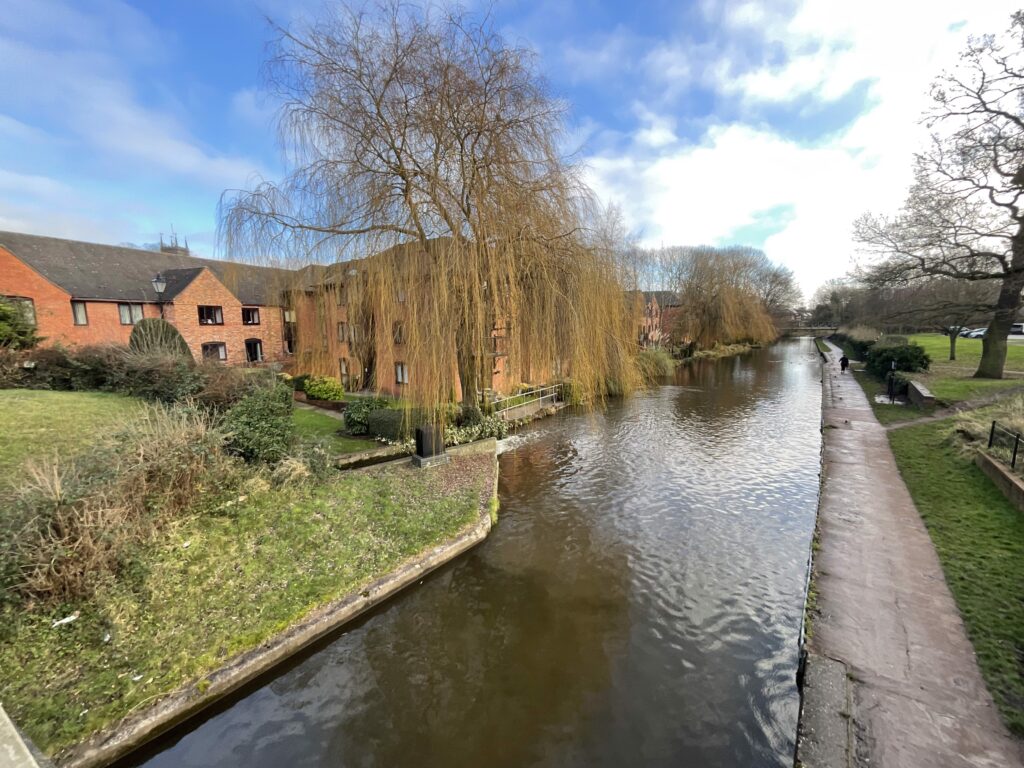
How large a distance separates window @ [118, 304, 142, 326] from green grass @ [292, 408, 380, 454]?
13.8 m

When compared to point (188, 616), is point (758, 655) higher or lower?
lower

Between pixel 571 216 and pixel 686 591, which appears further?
pixel 571 216

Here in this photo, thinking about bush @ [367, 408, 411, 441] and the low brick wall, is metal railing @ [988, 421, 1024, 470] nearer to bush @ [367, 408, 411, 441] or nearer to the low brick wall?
the low brick wall

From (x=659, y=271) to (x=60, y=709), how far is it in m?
40.6

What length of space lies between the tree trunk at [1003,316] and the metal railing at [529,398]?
16.9 m

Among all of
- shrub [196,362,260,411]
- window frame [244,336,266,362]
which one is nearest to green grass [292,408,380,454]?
shrub [196,362,260,411]

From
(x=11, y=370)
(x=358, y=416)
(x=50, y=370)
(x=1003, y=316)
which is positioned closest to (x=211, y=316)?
(x=50, y=370)

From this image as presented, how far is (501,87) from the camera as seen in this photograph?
869 centimetres

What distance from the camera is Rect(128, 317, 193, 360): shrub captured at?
49.5 ft

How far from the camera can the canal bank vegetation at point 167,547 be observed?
4.44 metres

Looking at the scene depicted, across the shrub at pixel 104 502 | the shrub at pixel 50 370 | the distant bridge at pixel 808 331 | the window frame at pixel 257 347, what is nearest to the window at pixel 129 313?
the window frame at pixel 257 347

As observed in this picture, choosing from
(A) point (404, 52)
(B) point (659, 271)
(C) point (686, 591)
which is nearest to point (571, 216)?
(A) point (404, 52)

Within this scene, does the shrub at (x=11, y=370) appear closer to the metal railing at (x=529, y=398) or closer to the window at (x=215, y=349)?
the window at (x=215, y=349)

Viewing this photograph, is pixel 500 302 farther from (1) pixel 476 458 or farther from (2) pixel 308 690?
(2) pixel 308 690
